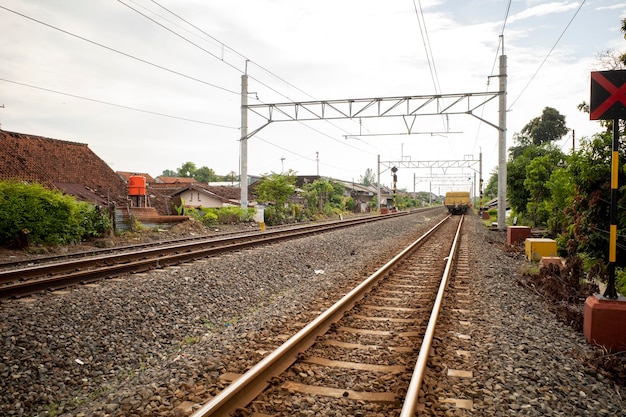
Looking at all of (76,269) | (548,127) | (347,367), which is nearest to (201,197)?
(76,269)

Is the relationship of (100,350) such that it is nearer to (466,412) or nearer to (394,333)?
(394,333)

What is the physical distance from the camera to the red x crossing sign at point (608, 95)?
16.3 feet

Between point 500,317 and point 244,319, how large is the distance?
379cm

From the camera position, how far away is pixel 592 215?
747 centimetres

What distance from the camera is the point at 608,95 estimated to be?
500 centimetres

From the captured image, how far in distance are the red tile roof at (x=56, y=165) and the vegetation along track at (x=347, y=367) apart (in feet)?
55.4

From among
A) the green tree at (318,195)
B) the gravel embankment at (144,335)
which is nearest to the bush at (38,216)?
the gravel embankment at (144,335)

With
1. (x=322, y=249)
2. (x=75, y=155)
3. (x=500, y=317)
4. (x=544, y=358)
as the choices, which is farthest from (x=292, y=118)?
(x=544, y=358)

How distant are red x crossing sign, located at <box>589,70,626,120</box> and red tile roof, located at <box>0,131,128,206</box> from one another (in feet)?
62.9

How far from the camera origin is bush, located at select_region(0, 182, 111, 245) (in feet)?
43.2

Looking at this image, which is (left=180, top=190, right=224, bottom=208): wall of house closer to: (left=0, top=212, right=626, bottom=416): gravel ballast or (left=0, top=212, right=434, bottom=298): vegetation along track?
(left=0, top=212, right=434, bottom=298): vegetation along track

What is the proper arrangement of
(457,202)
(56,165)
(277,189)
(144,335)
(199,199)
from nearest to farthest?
(144,335), (56,165), (277,189), (199,199), (457,202)

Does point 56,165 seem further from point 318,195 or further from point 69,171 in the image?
point 318,195

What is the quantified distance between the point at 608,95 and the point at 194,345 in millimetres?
5783
